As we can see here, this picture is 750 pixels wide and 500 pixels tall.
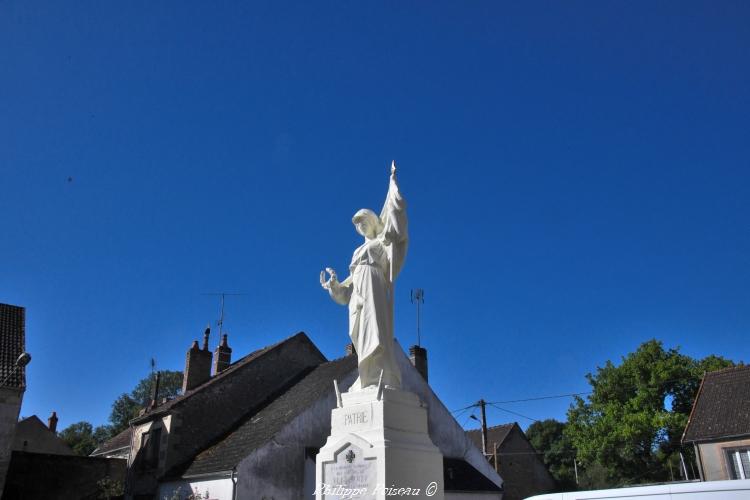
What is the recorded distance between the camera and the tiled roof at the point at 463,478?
2020 cm

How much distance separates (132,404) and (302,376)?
3225 centimetres

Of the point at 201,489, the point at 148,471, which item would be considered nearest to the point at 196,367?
the point at 148,471

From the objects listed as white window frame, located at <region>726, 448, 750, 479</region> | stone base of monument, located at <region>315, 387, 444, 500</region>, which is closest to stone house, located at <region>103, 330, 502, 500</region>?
white window frame, located at <region>726, 448, 750, 479</region>

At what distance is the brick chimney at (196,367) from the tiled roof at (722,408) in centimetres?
1901

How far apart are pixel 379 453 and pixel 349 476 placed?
62cm

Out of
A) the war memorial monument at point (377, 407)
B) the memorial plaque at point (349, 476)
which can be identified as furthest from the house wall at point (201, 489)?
the war memorial monument at point (377, 407)

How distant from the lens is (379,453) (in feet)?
24.6

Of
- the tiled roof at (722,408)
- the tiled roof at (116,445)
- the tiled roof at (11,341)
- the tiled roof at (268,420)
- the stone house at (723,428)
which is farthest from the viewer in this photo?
the tiled roof at (116,445)

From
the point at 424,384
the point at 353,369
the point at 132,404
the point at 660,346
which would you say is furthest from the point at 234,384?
the point at 132,404

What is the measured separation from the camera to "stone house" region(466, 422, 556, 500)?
31.7 m

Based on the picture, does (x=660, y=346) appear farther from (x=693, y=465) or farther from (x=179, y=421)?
(x=179, y=421)

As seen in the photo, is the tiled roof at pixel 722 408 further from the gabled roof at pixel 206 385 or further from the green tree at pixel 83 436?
the green tree at pixel 83 436

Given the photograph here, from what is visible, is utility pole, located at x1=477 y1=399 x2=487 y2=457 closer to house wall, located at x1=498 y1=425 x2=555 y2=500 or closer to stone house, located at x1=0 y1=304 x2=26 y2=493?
house wall, located at x1=498 y1=425 x2=555 y2=500

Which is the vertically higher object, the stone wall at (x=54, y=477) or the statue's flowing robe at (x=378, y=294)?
the statue's flowing robe at (x=378, y=294)
